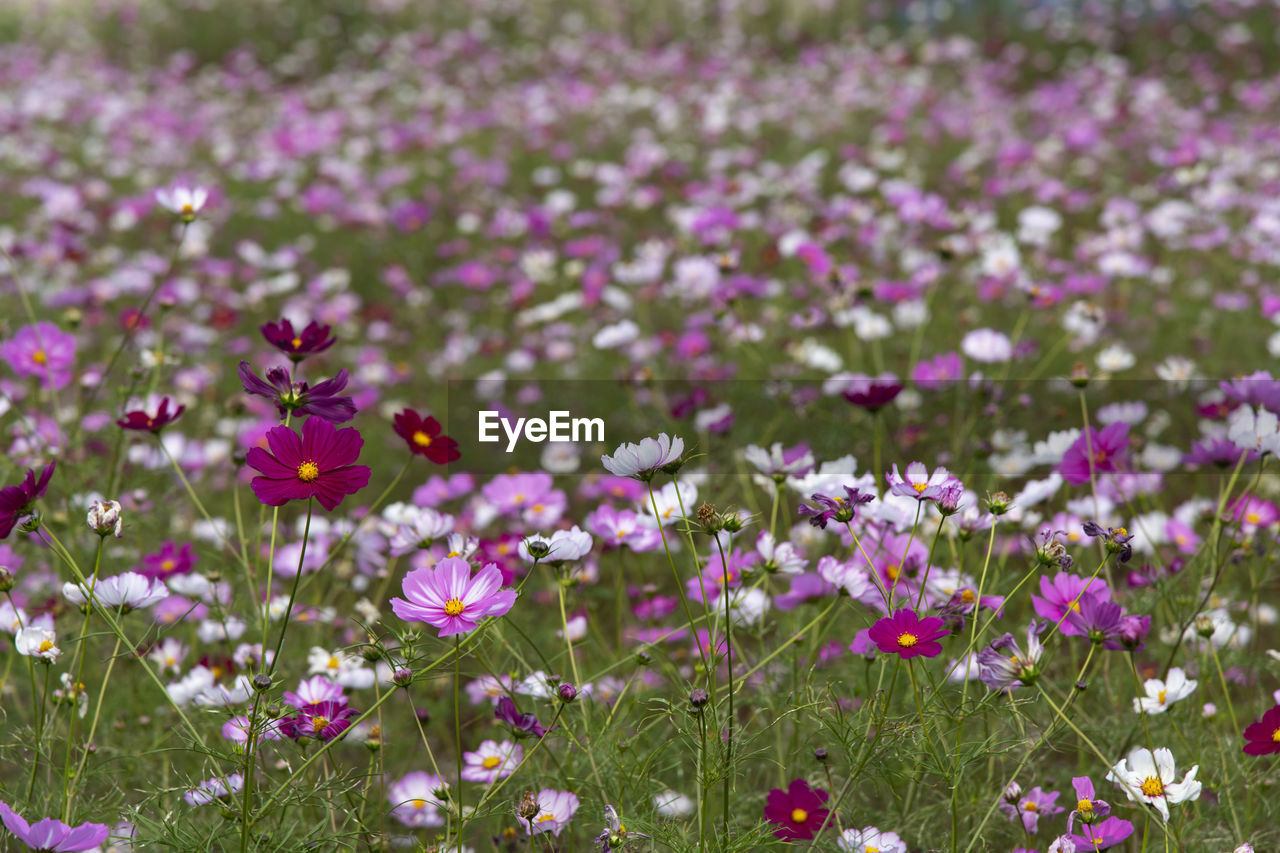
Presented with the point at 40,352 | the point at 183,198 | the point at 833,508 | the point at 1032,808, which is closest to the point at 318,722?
the point at 833,508

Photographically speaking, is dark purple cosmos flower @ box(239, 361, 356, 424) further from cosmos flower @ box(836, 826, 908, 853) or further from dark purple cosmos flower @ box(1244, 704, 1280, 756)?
Answer: dark purple cosmos flower @ box(1244, 704, 1280, 756)

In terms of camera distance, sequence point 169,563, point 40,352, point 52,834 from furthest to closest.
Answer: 1. point 40,352
2. point 169,563
3. point 52,834

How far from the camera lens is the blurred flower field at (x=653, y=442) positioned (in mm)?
1141

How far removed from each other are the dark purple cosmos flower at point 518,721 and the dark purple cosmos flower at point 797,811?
11.1 inches

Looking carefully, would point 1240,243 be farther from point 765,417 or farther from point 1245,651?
point 1245,651

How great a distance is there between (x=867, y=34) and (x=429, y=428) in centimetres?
802

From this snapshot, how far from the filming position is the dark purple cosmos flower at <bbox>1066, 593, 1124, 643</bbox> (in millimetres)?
1105

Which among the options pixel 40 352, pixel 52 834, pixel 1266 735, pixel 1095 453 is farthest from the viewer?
pixel 40 352

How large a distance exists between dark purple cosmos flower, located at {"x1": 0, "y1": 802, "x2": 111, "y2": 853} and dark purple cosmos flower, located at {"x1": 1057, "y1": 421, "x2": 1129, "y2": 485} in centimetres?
127

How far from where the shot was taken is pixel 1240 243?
146 inches

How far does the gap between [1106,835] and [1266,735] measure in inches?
8.4

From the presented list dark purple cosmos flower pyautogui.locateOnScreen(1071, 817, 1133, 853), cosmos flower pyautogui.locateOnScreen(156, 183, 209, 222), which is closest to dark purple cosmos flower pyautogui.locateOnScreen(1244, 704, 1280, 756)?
dark purple cosmos flower pyautogui.locateOnScreen(1071, 817, 1133, 853)

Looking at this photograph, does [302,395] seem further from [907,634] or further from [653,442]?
[907,634]

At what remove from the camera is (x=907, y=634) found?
104cm
